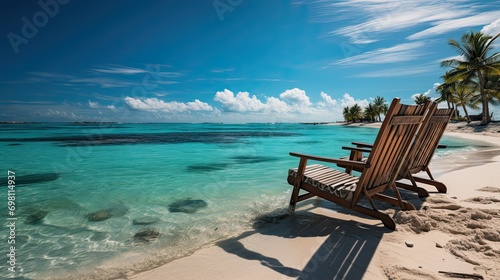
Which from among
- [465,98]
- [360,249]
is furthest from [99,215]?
[465,98]

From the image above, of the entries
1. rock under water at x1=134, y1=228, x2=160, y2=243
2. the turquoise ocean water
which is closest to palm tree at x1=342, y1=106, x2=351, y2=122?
the turquoise ocean water

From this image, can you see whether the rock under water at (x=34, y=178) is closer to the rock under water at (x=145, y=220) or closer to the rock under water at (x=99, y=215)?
the rock under water at (x=99, y=215)

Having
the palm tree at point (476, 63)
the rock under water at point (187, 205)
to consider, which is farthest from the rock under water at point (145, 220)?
the palm tree at point (476, 63)

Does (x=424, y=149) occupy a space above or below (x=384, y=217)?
above

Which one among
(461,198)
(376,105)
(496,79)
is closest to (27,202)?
(461,198)

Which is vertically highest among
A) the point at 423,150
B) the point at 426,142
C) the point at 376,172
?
the point at 426,142

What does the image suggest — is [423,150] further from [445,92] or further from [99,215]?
[445,92]

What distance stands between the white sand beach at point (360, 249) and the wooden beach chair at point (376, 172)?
36cm

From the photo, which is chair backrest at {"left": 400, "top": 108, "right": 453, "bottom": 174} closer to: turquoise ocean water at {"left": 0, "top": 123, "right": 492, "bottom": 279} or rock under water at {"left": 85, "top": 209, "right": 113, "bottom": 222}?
turquoise ocean water at {"left": 0, "top": 123, "right": 492, "bottom": 279}

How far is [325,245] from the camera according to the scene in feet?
9.80

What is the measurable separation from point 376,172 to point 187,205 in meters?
3.66

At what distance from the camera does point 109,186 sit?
22.8ft

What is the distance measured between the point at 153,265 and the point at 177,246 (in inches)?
21.1

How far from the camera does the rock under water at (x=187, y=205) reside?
4.81m
